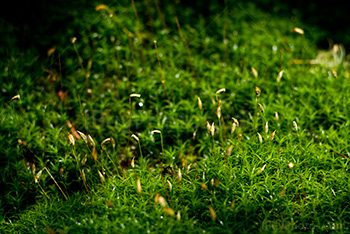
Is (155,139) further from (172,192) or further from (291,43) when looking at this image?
(291,43)

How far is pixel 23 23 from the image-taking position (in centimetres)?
343

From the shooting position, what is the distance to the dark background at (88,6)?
336cm

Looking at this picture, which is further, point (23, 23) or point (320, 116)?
point (23, 23)

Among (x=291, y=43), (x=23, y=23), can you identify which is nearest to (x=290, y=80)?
(x=291, y=43)

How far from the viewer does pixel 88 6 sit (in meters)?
3.59

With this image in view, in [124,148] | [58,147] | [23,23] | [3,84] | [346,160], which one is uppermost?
[23,23]

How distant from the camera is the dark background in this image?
336 cm

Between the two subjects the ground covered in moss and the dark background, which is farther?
the dark background

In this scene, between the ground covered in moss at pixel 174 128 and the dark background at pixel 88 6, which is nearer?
the ground covered in moss at pixel 174 128

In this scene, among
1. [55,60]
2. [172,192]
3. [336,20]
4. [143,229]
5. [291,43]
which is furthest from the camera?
[336,20]

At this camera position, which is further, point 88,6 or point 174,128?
point 88,6

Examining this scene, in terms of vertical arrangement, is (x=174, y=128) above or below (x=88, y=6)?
below

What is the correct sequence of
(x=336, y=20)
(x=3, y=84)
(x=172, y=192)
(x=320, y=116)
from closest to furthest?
(x=172, y=192), (x=320, y=116), (x=3, y=84), (x=336, y=20)

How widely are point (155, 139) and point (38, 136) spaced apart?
93cm
